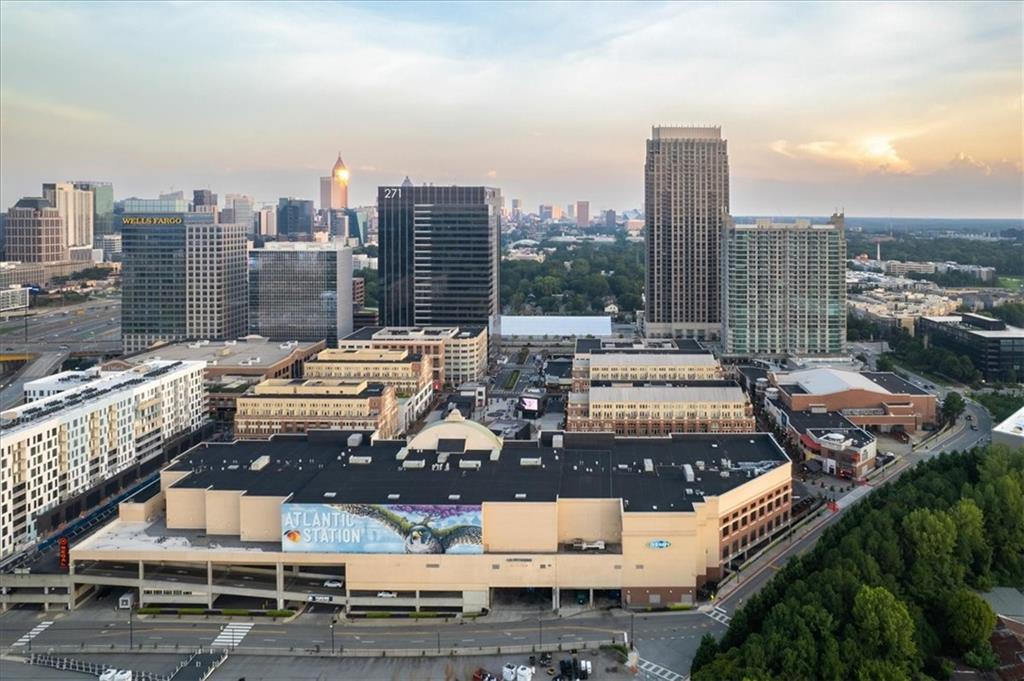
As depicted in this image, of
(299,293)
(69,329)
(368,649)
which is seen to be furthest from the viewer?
(69,329)

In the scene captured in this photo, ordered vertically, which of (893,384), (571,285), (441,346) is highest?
(571,285)

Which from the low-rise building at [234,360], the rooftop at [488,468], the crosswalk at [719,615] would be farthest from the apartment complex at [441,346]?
the crosswalk at [719,615]

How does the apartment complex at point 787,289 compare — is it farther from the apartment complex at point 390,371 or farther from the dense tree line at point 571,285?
the dense tree line at point 571,285

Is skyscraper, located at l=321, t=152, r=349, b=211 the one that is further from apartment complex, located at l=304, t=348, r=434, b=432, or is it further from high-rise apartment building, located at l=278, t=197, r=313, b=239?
apartment complex, located at l=304, t=348, r=434, b=432

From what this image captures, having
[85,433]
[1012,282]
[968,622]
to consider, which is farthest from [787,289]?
[1012,282]

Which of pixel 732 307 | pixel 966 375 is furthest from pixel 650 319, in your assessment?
pixel 966 375

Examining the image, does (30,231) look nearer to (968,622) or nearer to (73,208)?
(73,208)

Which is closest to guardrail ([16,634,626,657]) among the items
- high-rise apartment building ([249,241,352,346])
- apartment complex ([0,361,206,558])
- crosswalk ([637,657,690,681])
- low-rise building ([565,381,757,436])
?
crosswalk ([637,657,690,681])

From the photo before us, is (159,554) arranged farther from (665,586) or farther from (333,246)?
(333,246)
